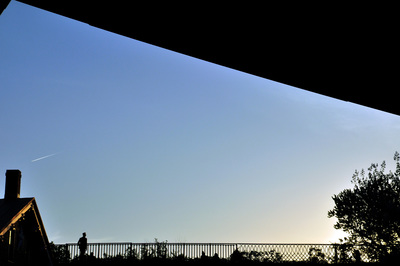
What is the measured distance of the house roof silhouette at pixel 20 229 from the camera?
2459 cm

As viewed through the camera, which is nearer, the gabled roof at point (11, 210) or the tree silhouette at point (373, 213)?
the gabled roof at point (11, 210)

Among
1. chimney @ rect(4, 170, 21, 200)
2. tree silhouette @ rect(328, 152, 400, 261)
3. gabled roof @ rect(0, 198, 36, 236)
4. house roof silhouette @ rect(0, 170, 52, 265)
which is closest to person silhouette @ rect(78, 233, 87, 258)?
house roof silhouette @ rect(0, 170, 52, 265)

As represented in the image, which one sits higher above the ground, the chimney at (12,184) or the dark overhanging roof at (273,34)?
the chimney at (12,184)

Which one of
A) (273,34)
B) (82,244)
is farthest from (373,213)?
(273,34)

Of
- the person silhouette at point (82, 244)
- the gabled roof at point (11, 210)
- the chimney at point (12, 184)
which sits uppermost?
the chimney at point (12, 184)

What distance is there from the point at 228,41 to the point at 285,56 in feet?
0.79

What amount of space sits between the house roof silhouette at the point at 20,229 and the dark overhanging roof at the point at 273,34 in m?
24.9

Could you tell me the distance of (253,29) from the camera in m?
1.45

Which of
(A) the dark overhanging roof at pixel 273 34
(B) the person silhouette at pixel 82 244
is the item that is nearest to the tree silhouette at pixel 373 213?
(B) the person silhouette at pixel 82 244

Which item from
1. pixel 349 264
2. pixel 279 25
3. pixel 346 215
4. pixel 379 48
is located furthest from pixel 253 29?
pixel 346 215

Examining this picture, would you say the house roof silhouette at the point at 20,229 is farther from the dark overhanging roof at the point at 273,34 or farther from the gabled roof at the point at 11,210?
the dark overhanging roof at the point at 273,34

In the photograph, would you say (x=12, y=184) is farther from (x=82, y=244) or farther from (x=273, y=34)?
(x=273, y=34)

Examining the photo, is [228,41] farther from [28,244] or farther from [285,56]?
[28,244]

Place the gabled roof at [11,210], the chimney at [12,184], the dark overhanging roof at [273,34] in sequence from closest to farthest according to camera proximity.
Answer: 1. the dark overhanging roof at [273,34]
2. the gabled roof at [11,210]
3. the chimney at [12,184]
